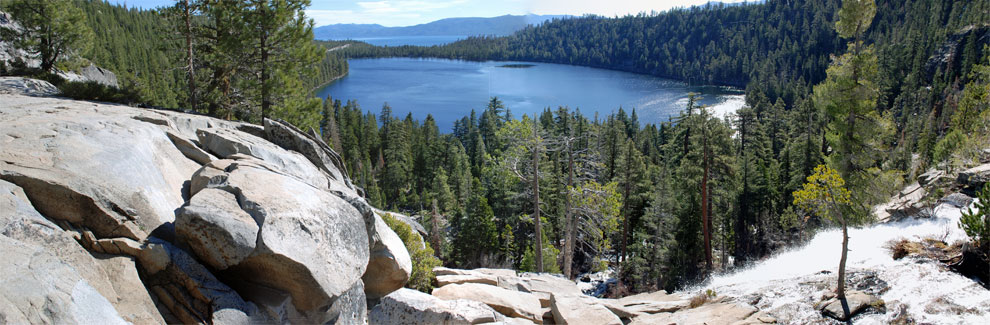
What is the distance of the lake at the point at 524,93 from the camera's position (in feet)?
390

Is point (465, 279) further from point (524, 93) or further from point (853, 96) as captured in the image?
point (524, 93)

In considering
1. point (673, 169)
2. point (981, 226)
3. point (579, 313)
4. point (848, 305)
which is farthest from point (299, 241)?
point (673, 169)

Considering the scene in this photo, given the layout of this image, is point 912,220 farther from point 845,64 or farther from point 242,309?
point 242,309

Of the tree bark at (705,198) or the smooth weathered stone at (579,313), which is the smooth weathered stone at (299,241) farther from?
the tree bark at (705,198)

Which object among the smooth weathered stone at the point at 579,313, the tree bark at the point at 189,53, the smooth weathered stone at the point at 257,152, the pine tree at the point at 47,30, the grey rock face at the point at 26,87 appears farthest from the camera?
the pine tree at the point at 47,30

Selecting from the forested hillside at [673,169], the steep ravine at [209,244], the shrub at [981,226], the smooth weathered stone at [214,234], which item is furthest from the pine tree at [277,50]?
the shrub at [981,226]

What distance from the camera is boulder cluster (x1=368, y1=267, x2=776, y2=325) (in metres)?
11.1

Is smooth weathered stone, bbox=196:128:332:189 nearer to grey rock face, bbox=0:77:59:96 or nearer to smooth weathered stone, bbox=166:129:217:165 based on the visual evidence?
smooth weathered stone, bbox=166:129:217:165

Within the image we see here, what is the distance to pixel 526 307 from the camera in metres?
13.1

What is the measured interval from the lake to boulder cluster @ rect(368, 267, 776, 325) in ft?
284

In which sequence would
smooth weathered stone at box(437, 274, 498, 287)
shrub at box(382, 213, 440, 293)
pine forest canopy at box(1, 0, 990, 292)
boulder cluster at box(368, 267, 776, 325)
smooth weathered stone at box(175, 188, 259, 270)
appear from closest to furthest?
smooth weathered stone at box(175, 188, 259, 270) → boulder cluster at box(368, 267, 776, 325) → shrub at box(382, 213, 440, 293) → smooth weathered stone at box(437, 274, 498, 287) → pine forest canopy at box(1, 0, 990, 292)

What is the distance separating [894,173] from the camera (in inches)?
850

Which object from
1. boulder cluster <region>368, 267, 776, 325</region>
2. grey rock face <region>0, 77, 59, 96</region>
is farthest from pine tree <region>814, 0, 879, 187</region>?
grey rock face <region>0, 77, 59, 96</region>

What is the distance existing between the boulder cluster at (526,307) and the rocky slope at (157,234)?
1622 mm
